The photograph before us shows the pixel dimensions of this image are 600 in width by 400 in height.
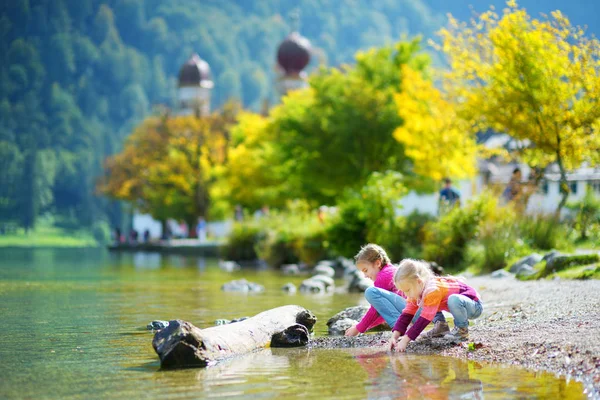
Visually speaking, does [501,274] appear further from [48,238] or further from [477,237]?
[48,238]

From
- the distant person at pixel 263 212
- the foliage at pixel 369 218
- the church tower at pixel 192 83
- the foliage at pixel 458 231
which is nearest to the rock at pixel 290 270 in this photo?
the foliage at pixel 369 218

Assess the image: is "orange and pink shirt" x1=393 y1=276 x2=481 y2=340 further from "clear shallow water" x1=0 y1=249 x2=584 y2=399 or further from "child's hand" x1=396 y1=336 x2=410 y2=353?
"clear shallow water" x1=0 y1=249 x2=584 y2=399

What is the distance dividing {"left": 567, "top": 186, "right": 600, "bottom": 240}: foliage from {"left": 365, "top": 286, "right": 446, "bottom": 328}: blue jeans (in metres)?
12.6

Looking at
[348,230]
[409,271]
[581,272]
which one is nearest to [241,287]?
[581,272]

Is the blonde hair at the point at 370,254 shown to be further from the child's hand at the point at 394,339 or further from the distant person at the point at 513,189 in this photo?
the distant person at the point at 513,189

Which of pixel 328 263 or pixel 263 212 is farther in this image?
pixel 263 212

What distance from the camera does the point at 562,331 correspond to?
33.9ft

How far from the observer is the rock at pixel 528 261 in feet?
63.4

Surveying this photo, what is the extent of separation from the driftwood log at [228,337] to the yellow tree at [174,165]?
54.6 m

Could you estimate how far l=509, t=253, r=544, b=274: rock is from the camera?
19328mm

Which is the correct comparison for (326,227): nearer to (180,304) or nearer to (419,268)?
(180,304)

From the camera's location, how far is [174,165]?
7312 centimetres

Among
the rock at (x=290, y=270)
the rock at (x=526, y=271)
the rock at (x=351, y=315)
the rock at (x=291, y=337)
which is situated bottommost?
the rock at (x=291, y=337)

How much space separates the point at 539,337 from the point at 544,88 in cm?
1485
